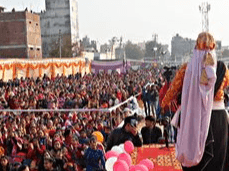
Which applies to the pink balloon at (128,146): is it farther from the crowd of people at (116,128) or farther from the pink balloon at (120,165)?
the pink balloon at (120,165)

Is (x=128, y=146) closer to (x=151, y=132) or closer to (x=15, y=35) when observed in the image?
(x=151, y=132)

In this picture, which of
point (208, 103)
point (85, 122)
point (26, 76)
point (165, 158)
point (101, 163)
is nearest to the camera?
point (208, 103)

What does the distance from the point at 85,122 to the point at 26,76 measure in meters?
21.1

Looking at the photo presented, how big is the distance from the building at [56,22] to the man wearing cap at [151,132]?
78897mm

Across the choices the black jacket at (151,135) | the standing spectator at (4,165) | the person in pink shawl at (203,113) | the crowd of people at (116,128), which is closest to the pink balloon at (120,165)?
the crowd of people at (116,128)

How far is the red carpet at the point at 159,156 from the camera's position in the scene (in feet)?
21.2

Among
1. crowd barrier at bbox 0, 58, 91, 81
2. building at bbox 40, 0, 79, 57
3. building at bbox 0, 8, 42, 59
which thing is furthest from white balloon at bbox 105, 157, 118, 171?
building at bbox 40, 0, 79, 57

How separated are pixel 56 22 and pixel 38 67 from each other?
57677 mm

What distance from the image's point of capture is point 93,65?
44.9m

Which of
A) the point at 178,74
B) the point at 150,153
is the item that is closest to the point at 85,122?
the point at 150,153

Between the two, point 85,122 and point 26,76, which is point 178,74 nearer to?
point 85,122

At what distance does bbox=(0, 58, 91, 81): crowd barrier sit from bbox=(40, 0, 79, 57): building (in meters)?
47.4

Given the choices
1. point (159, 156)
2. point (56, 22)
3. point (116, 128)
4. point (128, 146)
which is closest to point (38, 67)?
point (116, 128)

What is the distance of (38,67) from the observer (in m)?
33.6
